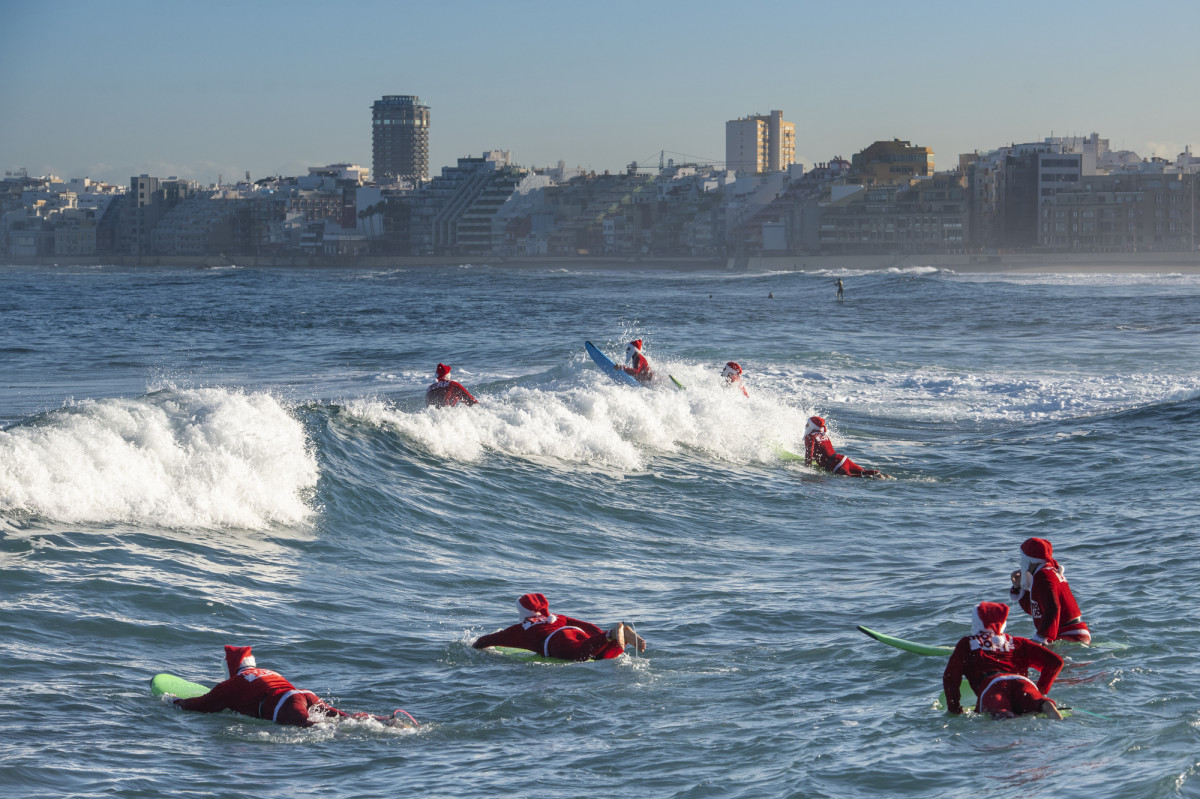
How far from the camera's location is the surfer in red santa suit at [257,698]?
7.10 m

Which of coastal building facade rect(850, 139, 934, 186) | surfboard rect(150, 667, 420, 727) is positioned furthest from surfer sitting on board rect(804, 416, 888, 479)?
coastal building facade rect(850, 139, 934, 186)

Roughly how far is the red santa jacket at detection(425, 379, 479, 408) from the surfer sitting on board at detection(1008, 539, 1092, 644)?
1112 cm

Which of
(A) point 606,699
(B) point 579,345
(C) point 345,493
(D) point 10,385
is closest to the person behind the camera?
(A) point 606,699

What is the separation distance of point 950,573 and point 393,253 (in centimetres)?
17802

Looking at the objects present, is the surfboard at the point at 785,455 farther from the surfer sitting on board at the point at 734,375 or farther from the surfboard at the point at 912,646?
the surfboard at the point at 912,646

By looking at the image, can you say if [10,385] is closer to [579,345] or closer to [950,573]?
[579,345]

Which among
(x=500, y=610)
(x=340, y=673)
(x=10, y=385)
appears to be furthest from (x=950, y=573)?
(x=10, y=385)

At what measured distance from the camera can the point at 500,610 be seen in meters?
10.4

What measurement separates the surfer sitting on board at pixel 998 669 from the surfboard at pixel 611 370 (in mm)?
15783

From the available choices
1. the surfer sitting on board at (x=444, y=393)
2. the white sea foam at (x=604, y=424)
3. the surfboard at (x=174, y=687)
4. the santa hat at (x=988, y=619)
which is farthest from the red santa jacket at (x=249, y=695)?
the surfer sitting on board at (x=444, y=393)

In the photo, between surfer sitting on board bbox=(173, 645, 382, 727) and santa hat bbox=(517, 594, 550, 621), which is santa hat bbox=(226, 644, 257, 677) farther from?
santa hat bbox=(517, 594, 550, 621)

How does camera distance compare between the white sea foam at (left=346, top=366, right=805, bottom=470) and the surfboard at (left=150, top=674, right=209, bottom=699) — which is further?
the white sea foam at (left=346, top=366, right=805, bottom=470)

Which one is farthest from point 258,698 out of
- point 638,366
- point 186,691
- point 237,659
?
point 638,366

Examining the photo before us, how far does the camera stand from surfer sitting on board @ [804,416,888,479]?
672 inches
